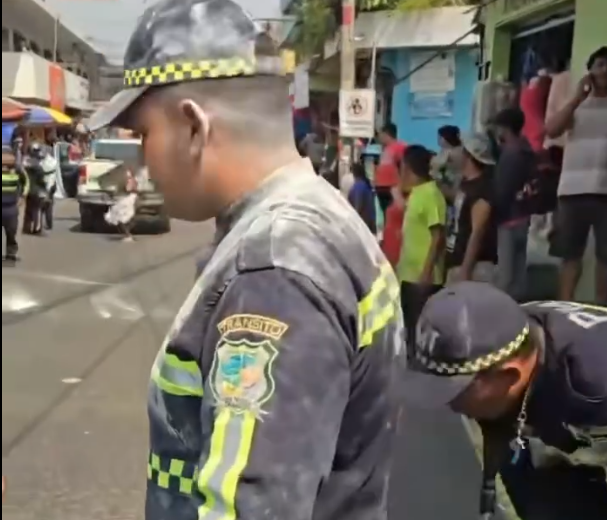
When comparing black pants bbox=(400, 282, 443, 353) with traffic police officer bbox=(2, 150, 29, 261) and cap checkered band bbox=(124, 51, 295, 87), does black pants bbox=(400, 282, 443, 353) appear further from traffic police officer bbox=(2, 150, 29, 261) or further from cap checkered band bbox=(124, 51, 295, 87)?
cap checkered band bbox=(124, 51, 295, 87)

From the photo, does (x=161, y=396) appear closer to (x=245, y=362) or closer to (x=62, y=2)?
(x=245, y=362)

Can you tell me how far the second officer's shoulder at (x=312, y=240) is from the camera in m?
1.39

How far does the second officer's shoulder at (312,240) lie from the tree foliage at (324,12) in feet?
38.1

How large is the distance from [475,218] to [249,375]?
16.4 ft

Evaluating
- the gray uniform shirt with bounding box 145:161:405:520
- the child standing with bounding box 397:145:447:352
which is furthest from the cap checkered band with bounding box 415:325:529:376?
the child standing with bounding box 397:145:447:352

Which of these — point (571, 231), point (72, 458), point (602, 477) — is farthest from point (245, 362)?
point (571, 231)

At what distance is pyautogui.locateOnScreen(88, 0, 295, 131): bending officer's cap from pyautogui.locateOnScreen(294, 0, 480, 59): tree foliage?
11599 mm

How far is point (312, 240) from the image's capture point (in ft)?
4.67

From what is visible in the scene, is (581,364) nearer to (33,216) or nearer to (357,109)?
(357,109)

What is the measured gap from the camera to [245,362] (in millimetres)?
1344

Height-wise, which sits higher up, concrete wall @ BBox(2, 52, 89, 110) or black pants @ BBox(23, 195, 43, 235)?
concrete wall @ BBox(2, 52, 89, 110)

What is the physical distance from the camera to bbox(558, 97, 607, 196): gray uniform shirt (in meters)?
5.37

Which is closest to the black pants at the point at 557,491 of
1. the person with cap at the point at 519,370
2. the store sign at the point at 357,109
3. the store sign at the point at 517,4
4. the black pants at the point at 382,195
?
the person with cap at the point at 519,370

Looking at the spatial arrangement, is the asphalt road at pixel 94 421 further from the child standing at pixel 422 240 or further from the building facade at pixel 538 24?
the building facade at pixel 538 24
